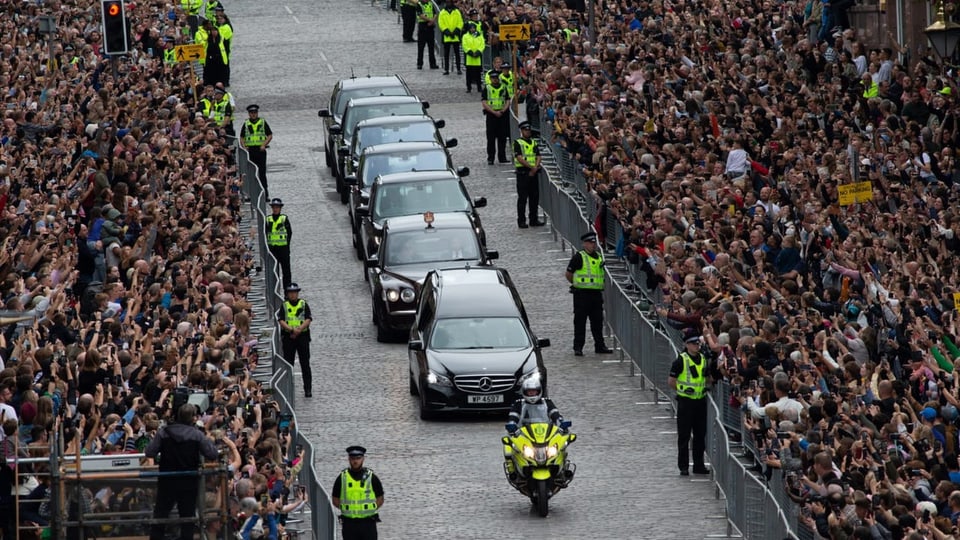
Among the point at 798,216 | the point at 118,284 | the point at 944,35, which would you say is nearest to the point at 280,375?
the point at 118,284

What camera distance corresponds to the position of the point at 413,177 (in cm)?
3244

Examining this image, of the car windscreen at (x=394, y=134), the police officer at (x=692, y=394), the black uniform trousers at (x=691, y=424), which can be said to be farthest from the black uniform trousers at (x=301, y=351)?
the car windscreen at (x=394, y=134)

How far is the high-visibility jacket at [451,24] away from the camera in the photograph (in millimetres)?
45812

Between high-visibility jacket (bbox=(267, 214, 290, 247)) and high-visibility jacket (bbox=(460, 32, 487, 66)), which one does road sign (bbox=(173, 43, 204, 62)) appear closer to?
high-visibility jacket (bbox=(460, 32, 487, 66))

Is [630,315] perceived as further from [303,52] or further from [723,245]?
[303,52]

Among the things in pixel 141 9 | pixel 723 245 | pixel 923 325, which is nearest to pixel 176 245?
pixel 723 245

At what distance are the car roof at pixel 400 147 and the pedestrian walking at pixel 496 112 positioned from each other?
3153mm

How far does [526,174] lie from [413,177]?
2.28 m

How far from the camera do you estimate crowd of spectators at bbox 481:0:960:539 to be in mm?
18594

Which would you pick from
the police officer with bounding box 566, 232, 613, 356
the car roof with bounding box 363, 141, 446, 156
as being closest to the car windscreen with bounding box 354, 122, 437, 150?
the car roof with bounding box 363, 141, 446, 156

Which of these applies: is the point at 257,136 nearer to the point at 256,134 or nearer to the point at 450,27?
the point at 256,134

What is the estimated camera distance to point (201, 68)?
49.6m

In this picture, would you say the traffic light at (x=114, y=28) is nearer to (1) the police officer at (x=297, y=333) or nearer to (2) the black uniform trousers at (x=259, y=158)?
(1) the police officer at (x=297, y=333)

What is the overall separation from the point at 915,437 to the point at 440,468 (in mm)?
6603
